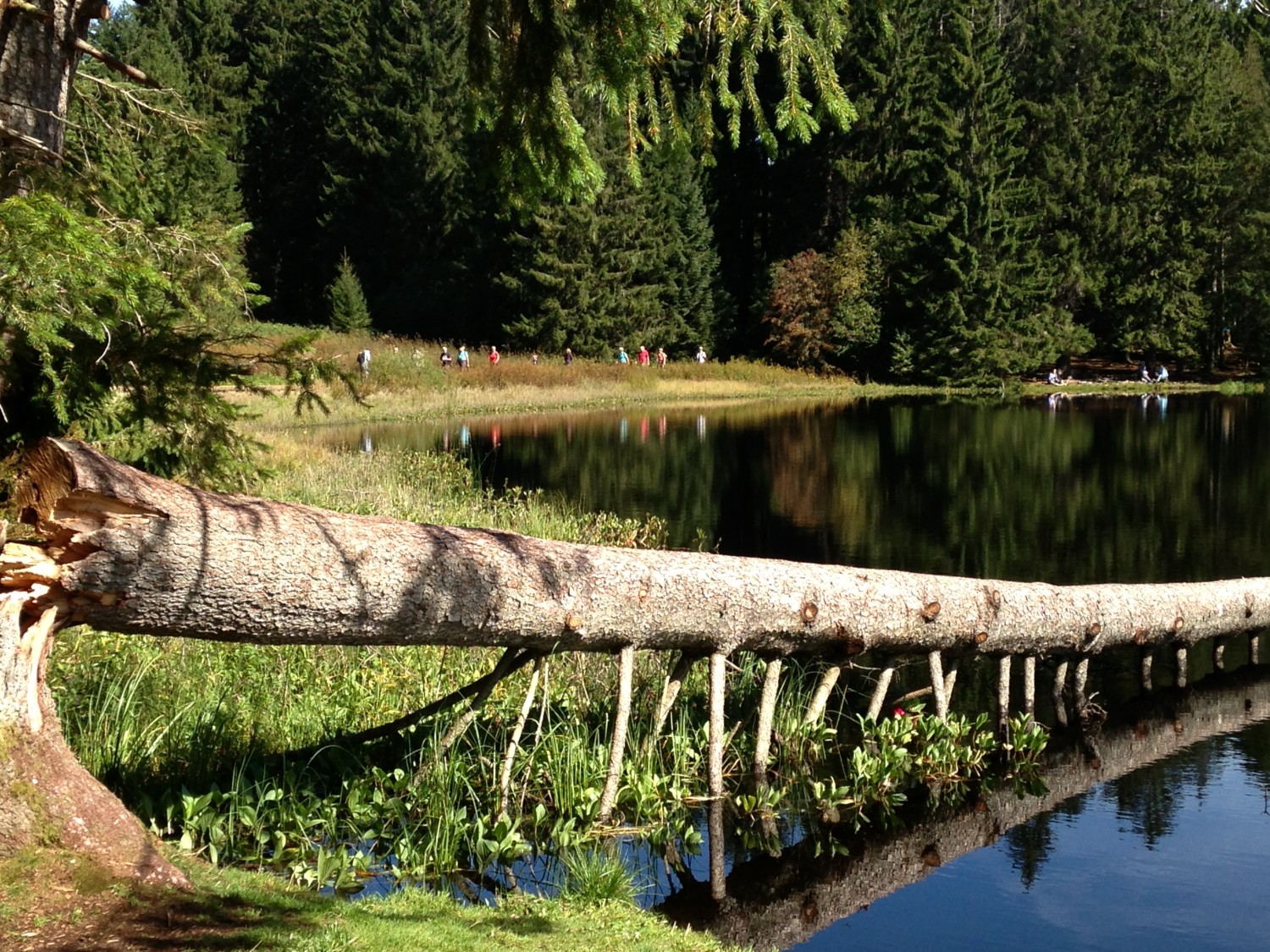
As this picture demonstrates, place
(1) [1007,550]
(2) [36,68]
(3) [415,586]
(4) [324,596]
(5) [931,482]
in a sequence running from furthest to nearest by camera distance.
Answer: (5) [931,482] → (1) [1007,550] → (2) [36,68] → (3) [415,586] → (4) [324,596]

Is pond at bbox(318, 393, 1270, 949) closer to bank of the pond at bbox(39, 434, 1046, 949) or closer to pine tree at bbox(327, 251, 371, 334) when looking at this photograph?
bank of the pond at bbox(39, 434, 1046, 949)

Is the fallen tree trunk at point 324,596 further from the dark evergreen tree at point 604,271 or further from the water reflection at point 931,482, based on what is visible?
the dark evergreen tree at point 604,271

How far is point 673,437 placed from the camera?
35.0m

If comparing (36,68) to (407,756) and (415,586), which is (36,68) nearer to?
(415,586)

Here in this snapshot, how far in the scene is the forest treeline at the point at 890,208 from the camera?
187ft

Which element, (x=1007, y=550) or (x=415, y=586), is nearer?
(x=415, y=586)

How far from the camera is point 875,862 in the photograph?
307 inches

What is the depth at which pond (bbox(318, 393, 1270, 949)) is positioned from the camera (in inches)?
288

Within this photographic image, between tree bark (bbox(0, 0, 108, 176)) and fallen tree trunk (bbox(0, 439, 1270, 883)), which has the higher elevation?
tree bark (bbox(0, 0, 108, 176))

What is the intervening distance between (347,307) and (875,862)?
174 feet

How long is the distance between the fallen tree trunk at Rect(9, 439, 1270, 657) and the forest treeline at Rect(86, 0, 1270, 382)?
4700 centimetres

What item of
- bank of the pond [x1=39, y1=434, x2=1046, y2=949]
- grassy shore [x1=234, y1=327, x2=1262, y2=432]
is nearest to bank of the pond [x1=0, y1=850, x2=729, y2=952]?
bank of the pond [x1=39, y1=434, x2=1046, y2=949]

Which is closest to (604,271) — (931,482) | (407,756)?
(931,482)

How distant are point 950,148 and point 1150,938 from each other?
52.4 meters
